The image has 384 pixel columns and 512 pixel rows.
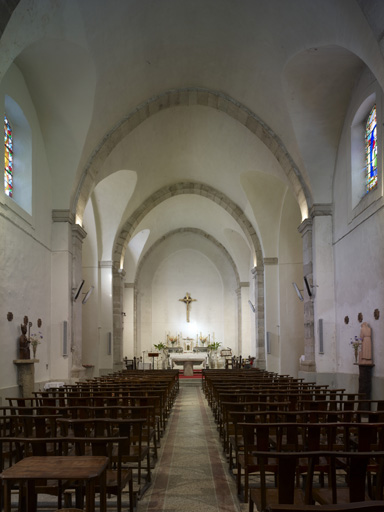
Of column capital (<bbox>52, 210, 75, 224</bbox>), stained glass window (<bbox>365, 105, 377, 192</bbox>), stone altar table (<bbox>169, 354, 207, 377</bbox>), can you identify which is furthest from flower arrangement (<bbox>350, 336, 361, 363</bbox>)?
stone altar table (<bbox>169, 354, 207, 377</bbox>)

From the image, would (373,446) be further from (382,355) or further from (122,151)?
(122,151)

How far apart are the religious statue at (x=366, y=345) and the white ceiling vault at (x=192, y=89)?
4672mm

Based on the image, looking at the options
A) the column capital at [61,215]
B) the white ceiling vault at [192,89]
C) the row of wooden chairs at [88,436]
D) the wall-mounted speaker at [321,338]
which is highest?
the white ceiling vault at [192,89]

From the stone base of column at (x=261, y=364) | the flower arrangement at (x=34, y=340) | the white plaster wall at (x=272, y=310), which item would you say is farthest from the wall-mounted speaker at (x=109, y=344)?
the flower arrangement at (x=34, y=340)

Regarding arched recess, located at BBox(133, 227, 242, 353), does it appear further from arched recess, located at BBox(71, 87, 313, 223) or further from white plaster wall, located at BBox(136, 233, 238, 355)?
arched recess, located at BBox(71, 87, 313, 223)

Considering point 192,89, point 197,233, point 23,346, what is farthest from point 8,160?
point 197,233

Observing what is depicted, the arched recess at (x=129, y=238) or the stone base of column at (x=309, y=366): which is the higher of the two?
the arched recess at (x=129, y=238)

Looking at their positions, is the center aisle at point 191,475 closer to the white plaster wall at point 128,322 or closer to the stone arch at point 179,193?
the stone arch at point 179,193

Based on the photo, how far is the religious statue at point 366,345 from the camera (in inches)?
452

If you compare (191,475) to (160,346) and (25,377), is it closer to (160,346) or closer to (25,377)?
(25,377)

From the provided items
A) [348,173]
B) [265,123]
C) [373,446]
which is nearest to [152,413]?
[373,446]

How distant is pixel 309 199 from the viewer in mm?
15375

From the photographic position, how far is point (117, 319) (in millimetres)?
22359

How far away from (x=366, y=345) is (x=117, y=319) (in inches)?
502
